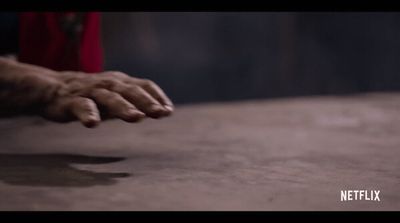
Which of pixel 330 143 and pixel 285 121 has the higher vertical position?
pixel 285 121

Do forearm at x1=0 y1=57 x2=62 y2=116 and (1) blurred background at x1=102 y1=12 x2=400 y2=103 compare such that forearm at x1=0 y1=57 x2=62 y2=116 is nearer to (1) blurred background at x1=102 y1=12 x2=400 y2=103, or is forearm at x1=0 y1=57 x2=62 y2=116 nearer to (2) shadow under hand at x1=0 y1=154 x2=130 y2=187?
(2) shadow under hand at x1=0 y1=154 x2=130 y2=187

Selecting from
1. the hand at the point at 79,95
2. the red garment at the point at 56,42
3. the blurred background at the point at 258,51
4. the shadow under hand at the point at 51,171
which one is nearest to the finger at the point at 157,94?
the hand at the point at 79,95

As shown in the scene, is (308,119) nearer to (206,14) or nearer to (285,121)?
(285,121)

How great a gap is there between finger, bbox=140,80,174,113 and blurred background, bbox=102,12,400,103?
1654 mm

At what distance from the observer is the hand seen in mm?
732

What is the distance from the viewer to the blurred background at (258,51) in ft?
8.12

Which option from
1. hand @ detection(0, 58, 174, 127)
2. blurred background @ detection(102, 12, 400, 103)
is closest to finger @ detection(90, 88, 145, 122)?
hand @ detection(0, 58, 174, 127)

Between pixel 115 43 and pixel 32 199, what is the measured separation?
1.91 meters

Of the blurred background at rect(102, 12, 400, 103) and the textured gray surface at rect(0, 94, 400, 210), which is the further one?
the blurred background at rect(102, 12, 400, 103)

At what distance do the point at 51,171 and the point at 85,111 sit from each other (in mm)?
88

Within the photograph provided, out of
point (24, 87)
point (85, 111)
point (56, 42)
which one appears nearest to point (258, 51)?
point (56, 42)
